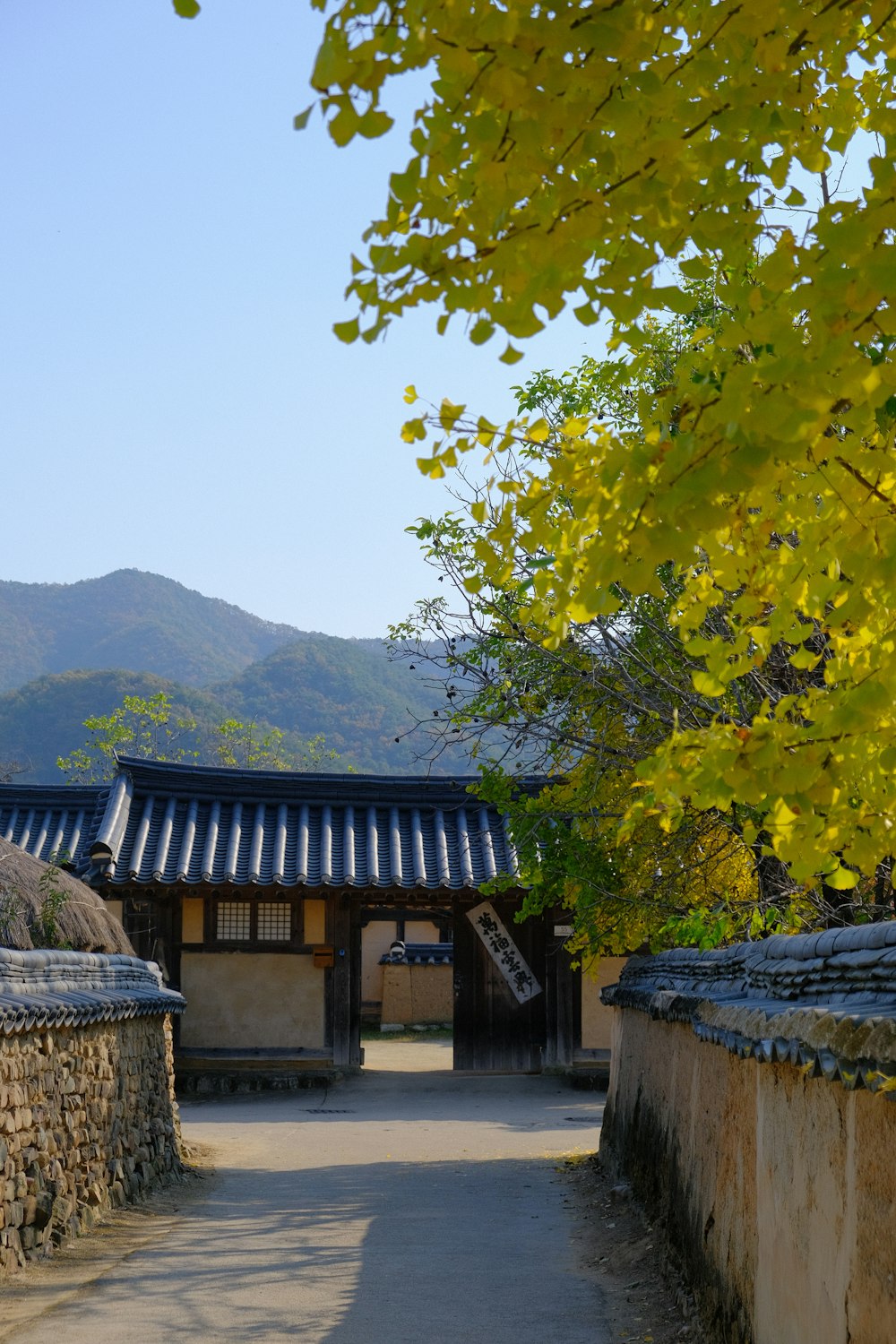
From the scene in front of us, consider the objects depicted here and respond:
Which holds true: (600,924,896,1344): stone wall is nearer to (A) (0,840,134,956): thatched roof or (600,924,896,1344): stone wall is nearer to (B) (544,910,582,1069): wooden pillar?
(A) (0,840,134,956): thatched roof

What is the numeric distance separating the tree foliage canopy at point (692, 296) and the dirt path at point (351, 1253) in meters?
4.26

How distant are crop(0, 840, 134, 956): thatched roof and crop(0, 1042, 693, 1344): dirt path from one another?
224cm

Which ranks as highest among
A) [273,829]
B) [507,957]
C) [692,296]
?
[692,296]

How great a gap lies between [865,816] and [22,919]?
803 centimetres

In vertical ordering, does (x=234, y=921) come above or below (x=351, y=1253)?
above

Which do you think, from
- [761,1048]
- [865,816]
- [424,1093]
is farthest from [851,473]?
[424,1093]

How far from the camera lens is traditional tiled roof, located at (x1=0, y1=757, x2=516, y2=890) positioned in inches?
746

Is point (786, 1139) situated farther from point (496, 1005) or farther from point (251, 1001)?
point (496, 1005)

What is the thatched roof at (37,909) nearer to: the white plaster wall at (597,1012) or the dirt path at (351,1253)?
the dirt path at (351,1253)

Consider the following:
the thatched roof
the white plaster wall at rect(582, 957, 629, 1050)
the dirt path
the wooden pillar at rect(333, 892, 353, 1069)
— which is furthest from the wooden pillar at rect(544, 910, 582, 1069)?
the thatched roof

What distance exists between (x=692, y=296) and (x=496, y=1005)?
59.8 ft

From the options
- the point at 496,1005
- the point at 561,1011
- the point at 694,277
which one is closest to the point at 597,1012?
the point at 561,1011

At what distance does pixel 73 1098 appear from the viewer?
29.0ft

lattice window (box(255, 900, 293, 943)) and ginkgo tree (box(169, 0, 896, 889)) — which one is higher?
ginkgo tree (box(169, 0, 896, 889))
